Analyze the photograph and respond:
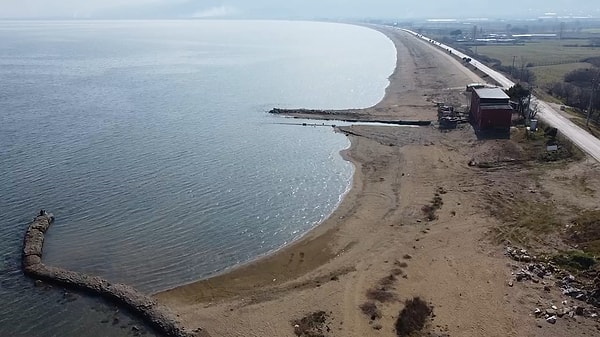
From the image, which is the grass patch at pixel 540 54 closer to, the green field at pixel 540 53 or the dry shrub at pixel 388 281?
the green field at pixel 540 53

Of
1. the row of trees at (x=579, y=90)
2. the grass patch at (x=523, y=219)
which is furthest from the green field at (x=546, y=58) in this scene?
the grass patch at (x=523, y=219)

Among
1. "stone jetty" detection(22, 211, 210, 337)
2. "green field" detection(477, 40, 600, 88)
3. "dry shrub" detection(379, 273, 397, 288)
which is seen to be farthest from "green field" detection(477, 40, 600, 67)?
"stone jetty" detection(22, 211, 210, 337)

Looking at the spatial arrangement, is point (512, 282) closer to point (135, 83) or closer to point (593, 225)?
point (593, 225)

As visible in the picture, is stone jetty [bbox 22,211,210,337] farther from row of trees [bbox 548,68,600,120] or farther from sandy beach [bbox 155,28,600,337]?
row of trees [bbox 548,68,600,120]

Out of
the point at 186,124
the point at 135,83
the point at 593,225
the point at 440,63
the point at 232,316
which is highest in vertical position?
the point at 440,63

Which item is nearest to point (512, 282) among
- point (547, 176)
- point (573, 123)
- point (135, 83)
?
point (547, 176)

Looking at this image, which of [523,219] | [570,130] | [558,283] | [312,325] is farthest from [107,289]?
[570,130]
